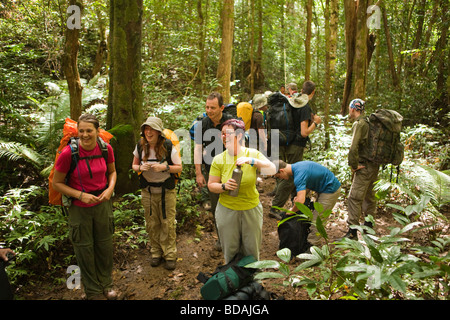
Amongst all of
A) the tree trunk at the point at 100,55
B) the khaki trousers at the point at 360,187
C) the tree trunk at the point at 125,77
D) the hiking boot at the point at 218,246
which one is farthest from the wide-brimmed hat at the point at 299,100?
the tree trunk at the point at 100,55

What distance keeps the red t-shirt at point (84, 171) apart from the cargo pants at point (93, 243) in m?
0.14

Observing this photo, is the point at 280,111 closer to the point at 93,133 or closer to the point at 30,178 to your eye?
the point at 93,133

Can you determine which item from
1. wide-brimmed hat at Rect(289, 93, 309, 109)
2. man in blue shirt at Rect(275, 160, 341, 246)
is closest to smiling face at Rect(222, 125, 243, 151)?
man in blue shirt at Rect(275, 160, 341, 246)

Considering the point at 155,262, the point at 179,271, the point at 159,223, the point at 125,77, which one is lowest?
→ the point at 179,271

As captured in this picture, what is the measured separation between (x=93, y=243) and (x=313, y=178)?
2.94 metres

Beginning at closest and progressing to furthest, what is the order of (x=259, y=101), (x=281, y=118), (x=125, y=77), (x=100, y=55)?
(x=281, y=118) < (x=125, y=77) < (x=259, y=101) < (x=100, y=55)

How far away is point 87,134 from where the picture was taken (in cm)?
313

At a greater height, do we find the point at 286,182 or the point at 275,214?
the point at 286,182

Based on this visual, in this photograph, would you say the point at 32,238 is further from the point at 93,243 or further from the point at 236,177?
the point at 236,177

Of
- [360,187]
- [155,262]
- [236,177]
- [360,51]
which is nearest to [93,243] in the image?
[155,262]

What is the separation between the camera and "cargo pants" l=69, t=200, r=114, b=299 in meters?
3.22

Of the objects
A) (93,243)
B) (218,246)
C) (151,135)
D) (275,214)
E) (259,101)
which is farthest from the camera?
(259,101)

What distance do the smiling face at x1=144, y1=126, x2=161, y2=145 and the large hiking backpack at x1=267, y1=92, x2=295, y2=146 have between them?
2473 mm

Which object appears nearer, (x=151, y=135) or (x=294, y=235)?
(x=151, y=135)
